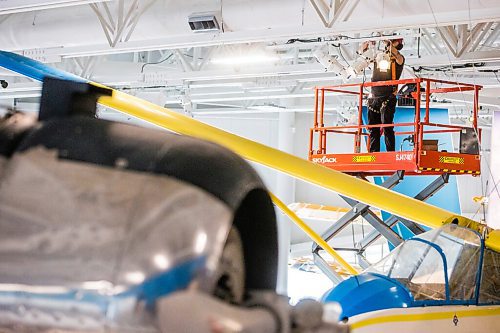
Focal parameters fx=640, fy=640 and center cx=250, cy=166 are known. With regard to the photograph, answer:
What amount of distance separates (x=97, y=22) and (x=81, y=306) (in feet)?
39.0

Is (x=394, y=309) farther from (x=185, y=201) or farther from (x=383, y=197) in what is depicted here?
(x=185, y=201)

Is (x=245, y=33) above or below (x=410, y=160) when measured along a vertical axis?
above

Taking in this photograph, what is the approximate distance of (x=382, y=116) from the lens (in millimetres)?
11031

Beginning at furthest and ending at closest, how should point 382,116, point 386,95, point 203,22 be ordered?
1. point 386,95
2. point 382,116
3. point 203,22

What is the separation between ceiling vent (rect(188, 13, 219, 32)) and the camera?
1077 centimetres

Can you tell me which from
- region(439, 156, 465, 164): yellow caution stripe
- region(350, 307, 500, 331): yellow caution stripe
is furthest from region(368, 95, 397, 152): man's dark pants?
region(350, 307, 500, 331): yellow caution stripe

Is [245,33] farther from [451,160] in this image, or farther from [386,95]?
[451,160]

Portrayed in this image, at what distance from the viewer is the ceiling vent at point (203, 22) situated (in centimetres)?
1077

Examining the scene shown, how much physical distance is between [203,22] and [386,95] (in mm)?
3398

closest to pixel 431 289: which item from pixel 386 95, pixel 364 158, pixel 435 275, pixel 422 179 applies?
pixel 435 275

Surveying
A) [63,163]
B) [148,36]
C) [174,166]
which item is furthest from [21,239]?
[148,36]

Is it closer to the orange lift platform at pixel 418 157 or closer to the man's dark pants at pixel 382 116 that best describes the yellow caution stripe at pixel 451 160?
the orange lift platform at pixel 418 157

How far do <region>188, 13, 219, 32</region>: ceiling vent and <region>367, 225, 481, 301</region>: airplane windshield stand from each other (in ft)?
19.6

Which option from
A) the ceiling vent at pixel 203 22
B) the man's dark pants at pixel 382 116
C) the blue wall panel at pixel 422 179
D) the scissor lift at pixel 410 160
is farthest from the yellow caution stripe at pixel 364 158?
the blue wall panel at pixel 422 179
